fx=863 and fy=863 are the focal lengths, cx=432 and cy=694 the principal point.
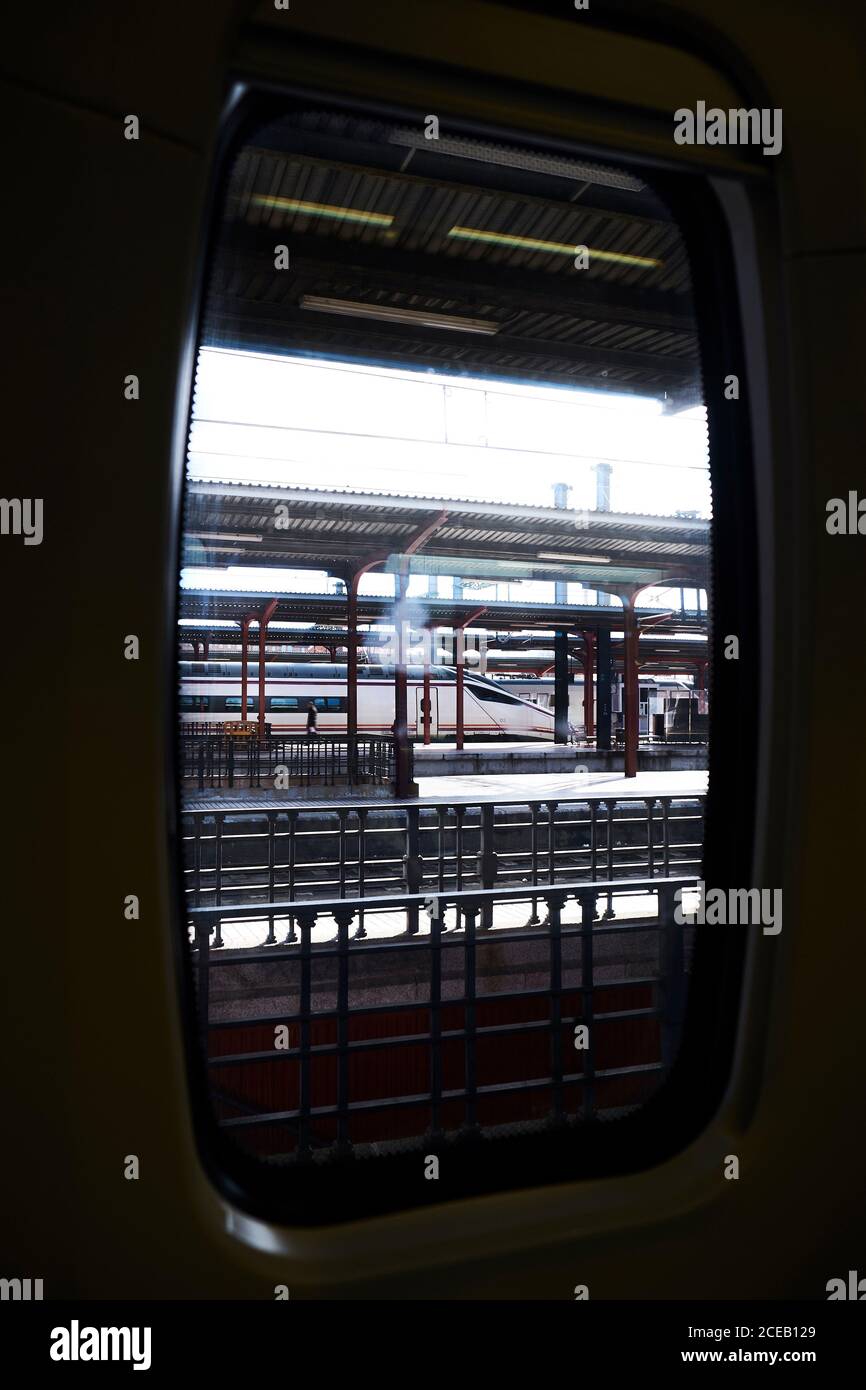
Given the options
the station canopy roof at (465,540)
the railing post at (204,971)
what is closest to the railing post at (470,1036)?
the railing post at (204,971)

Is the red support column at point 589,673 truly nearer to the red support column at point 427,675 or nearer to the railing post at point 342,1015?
the red support column at point 427,675

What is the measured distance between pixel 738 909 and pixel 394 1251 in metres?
0.66

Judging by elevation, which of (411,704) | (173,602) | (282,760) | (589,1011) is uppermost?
(173,602)

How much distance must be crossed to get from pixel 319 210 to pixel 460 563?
85 centimetres

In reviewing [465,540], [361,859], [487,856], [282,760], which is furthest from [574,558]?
[361,859]

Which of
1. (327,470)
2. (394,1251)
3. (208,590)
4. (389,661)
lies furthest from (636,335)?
(394,1251)

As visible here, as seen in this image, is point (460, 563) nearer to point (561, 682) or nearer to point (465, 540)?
point (465, 540)

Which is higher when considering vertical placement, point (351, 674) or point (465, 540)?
point (465, 540)

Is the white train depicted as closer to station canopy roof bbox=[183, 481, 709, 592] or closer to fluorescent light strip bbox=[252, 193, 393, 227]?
station canopy roof bbox=[183, 481, 709, 592]

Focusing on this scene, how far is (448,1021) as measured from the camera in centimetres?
349

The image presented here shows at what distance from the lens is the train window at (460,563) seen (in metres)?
1.21

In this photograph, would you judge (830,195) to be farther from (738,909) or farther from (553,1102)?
(553,1102)

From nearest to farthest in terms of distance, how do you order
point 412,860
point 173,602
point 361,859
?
point 173,602, point 361,859, point 412,860

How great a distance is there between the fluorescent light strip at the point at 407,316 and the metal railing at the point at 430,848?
1.91 meters
